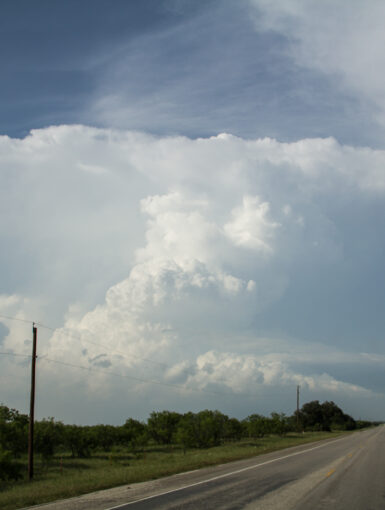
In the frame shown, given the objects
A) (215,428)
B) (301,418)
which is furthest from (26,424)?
(301,418)

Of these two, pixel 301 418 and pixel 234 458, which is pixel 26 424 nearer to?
pixel 234 458

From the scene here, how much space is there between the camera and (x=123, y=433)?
6450 cm

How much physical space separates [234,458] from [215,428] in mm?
34270

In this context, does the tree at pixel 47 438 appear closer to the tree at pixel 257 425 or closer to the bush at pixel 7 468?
the bush at pixel 7 468

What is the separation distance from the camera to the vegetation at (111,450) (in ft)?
62.4

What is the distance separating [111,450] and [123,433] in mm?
2810

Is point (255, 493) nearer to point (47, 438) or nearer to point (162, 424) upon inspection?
point (47, 438)

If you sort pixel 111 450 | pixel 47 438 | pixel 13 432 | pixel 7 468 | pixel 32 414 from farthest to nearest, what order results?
1. pixel 111 450
2. pixel 47 438
3. pixel 13 432
4. pixel 7 468
5. pixel 32 414

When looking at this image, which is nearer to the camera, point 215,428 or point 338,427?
point 215,428

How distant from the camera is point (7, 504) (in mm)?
14445

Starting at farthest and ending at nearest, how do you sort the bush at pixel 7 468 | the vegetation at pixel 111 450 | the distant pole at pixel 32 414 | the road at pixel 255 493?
1. the bush at pixel 7 468
2. the distant pole at pixel 32 414
3. the vegetation at pixel 111 450
4. the road at pixel 255 493

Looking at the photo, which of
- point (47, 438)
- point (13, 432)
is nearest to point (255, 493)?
point (13, 432)

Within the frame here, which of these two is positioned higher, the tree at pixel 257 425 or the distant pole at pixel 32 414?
the distant pole at pixel 32 414

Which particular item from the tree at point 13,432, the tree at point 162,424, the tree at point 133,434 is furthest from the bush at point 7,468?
the tree at point 162,424
